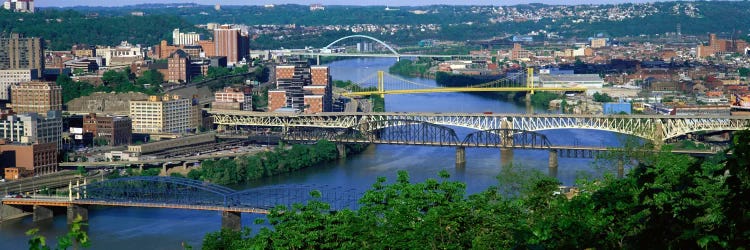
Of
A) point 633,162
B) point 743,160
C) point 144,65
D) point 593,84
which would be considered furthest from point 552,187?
point 144,65

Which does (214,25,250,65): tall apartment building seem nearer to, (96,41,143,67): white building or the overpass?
(96,41,143,67): white building

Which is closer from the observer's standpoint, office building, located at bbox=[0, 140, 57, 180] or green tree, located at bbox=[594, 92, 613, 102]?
office building, located at bbox=[0, 140, 57, 180]

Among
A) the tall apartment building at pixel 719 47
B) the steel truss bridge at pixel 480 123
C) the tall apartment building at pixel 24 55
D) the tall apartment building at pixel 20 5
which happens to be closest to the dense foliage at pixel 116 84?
the tall apartment building at pixel 24 55

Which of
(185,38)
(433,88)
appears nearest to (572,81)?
(433,88)

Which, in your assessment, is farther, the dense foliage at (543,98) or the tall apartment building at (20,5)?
the tall apartment building at (20,5)

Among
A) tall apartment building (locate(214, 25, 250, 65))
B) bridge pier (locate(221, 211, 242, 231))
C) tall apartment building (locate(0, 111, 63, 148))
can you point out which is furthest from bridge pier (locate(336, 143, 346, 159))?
tall apartment building (locate(214, 25, 250, 65))

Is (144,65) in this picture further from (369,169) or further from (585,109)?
(369,169)

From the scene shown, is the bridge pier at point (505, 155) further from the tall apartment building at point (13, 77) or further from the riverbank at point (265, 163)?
the tall apartment building at point (13, 77)
